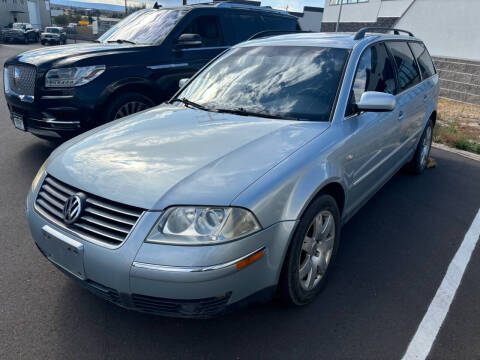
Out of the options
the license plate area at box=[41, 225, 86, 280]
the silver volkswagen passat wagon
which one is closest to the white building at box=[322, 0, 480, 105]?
the silver volkswagen passat wagon

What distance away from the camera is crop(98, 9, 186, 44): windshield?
18.9 ft

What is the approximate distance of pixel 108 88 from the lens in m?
4.88

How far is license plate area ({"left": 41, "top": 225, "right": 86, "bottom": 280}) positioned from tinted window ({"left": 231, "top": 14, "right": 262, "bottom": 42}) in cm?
517

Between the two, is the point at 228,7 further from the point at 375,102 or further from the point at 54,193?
the point at 54,193

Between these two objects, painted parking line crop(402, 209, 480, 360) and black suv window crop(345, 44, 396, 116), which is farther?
black suv window crop(345, 44, 396, 116)

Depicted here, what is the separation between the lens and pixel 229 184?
2.06 meters

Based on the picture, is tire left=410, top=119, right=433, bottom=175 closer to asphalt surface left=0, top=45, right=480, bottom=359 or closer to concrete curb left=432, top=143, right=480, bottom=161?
concrete curb left=432, top=143, right=480, bottom=161

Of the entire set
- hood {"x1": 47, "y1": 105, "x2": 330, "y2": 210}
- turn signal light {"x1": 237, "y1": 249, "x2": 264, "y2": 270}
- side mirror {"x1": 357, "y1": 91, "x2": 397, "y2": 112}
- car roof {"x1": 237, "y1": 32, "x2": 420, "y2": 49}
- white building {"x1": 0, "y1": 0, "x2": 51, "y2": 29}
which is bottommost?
white building {"x1": 0, "y1": 0, "x2": 51, "y2": 29}

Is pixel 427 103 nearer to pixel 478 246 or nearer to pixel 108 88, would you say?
pixel 478 246

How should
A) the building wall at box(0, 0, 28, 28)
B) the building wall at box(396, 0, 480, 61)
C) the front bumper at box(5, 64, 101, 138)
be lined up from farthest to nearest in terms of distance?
the building wall at box(0, 0, 28, 28), the building wall at box(396, 0, 480, 61), the front bumper at box(5, 64, 101, 138)

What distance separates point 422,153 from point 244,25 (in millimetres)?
3561

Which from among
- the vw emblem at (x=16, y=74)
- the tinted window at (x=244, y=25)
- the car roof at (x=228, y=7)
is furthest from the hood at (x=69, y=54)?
the tinted window at (x=244, y=25)

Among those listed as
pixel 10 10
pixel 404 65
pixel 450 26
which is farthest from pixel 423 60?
pixel 10 10

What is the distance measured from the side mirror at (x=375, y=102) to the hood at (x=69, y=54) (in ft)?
11.4
